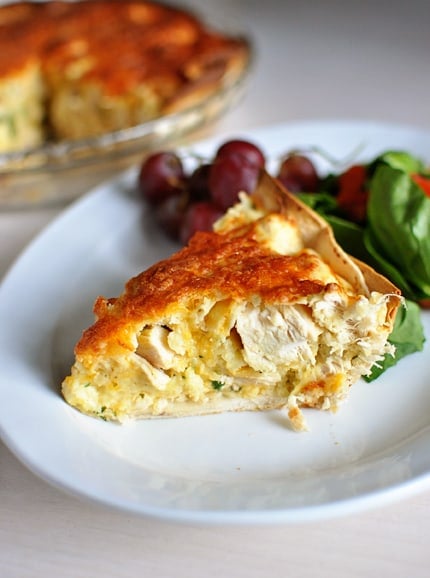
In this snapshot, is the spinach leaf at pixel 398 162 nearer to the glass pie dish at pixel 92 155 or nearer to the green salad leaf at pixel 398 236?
the green salad leaf at pixel 398 236

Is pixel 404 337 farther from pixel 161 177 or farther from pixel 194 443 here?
pixel 161 177

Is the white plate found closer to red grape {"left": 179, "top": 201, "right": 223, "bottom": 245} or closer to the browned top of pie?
red grape {"left": 179, "top": 201, "right": 223, "bottom": 245}

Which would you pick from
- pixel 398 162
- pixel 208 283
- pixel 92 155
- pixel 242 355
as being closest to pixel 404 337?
pixel 242 355

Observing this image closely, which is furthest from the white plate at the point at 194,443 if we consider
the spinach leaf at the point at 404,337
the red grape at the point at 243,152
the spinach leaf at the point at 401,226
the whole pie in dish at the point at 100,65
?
the whole pie in dish at the point at 100,65

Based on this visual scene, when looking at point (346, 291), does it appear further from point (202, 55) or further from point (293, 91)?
point (293, 91)

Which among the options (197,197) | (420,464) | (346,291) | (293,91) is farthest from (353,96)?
(420,464)

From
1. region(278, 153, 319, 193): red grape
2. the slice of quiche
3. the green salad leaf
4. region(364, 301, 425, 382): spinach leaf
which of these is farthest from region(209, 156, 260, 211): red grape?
region(364, 301, 425, 382): spinach leaf
